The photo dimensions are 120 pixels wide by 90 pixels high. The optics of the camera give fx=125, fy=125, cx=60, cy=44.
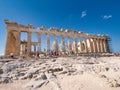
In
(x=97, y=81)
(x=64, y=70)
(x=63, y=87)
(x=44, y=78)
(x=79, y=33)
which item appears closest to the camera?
(x=63, y=87)

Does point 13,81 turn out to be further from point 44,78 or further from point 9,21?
point 9,21

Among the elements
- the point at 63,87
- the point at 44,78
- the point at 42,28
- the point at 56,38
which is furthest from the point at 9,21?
the point at 63,87

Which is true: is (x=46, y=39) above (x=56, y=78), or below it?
above

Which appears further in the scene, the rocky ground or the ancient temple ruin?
the ancient temple ruin

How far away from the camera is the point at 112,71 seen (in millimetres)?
13484

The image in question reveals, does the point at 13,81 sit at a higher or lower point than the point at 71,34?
lower

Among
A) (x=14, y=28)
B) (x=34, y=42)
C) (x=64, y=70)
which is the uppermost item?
(x=14, y=28)

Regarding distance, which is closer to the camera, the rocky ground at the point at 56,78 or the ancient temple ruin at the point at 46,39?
the rocky ground at the point at 56,78

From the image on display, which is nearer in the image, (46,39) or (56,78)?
(56,78)

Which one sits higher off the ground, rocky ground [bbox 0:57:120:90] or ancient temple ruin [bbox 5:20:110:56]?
ancient temple ruin [bbox 5:20:110:56]

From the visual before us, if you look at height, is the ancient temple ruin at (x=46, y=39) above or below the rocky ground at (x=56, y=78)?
above

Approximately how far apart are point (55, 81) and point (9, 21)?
20710mm

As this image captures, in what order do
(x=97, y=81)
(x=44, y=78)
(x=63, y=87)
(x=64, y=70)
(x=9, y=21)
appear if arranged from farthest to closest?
(x=9, y=21) < (x=64, y=70) < (x=44, y=78) < (x=97, y=81) < (x=63, y=87)

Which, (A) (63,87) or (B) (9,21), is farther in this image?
(B) (9,21)
